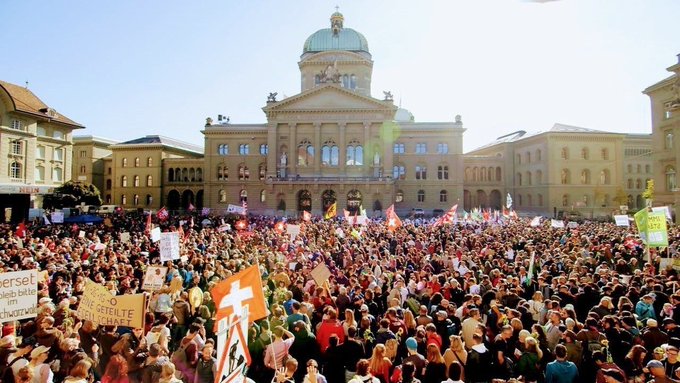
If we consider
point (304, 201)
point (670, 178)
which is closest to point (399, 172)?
point (304, 201)

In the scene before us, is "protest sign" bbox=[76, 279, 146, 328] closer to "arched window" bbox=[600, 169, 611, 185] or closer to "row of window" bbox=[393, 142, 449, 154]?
"row of window" bbox=[393, 142, 449, 154]

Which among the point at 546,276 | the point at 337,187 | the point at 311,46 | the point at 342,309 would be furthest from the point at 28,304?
the point at 311,46

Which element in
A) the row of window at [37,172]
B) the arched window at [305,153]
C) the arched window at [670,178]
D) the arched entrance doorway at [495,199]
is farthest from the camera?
the arched entrance doorway at [495,199]

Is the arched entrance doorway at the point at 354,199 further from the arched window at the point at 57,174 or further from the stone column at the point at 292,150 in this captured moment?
the arched window at the point at 57,174

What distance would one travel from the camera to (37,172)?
4962 cm

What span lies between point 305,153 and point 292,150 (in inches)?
75.2

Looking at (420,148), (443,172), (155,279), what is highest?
(420,148)

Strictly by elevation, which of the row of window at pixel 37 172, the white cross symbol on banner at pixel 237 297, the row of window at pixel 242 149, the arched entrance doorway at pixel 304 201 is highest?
the row of window at pixel 242 149

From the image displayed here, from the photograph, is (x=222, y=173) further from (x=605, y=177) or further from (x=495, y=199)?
(x=605, y=177)

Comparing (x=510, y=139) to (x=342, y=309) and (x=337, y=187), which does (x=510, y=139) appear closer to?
(x=337, y=187)

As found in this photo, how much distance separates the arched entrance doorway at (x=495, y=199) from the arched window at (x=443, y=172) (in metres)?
10.9

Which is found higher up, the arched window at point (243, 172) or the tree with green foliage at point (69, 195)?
the arched window at point (243, 172)

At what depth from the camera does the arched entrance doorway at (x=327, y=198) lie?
6103 cm

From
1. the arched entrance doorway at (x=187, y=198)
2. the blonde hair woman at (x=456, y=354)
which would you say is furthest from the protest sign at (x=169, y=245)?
the arched entrance doorway at (x=187, y=198)
